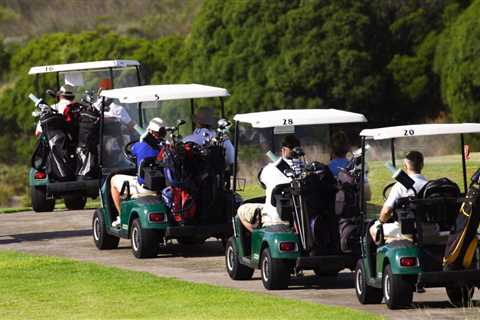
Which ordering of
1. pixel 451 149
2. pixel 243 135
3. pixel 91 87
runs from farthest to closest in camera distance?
pixel 91 87, pixel 243 135, pixel 451 149

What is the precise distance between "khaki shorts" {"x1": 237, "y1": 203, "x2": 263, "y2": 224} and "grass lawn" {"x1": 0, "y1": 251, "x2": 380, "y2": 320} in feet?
2.51

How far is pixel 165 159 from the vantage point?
17781mm

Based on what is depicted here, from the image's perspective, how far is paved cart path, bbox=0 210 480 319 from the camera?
45.3 ft

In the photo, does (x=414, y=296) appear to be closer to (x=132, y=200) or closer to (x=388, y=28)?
(x=132, y=200)

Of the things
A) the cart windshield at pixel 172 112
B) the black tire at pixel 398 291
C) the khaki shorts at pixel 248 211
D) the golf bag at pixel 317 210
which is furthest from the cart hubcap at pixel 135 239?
the black tire at pixel 398 291

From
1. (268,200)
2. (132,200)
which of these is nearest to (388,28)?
(132,200)

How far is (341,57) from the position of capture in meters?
37.0

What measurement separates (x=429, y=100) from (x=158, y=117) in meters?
19.1

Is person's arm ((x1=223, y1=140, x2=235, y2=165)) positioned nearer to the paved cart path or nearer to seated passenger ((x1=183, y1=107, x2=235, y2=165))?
seated passenger ((x1=183, y1=107, x2=235, y2=165))

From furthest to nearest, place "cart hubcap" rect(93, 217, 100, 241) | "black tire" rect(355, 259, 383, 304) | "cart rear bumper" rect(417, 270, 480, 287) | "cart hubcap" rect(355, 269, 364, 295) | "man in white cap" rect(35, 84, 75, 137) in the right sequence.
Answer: "man in white cap" rect(35, 84, 75, 137) < "cart hubcap" rect(93, 217, 100, 241) < "cart hubcap" rect(355, 269, 364, 295) < "black tire" rect(355, 259, 383, 304) < "cart rear bumper" rect(417, 270, 480, 287)

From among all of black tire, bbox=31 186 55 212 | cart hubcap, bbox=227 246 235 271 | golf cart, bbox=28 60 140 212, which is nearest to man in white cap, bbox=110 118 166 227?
cart hubcap, bbox=227 246 235 271

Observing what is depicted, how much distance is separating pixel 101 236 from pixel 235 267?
3.67m

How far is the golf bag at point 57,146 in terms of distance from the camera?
2297 centimetres

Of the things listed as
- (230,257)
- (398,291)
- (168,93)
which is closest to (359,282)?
(398,291)
